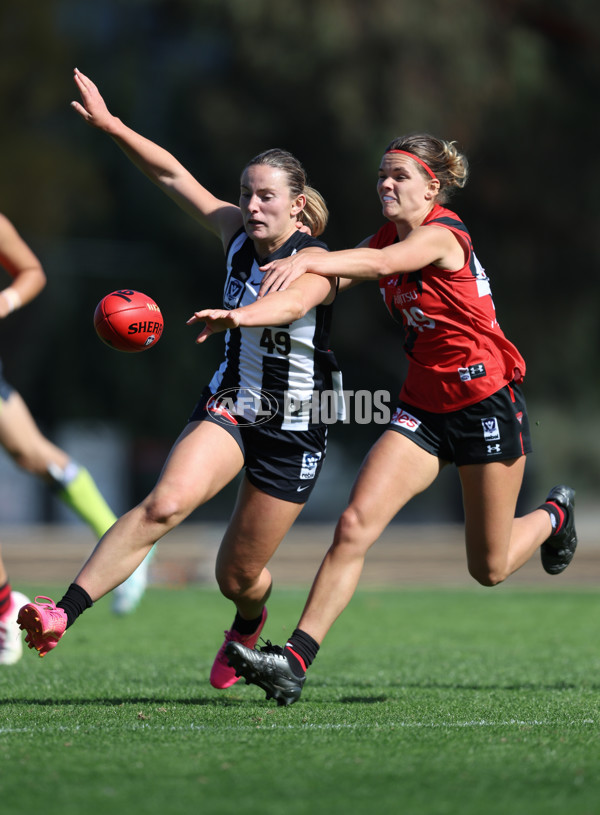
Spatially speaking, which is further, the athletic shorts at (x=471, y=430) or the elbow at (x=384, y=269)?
the athletic shorts at (x=471, y=430)

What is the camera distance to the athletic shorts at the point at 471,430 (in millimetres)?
5082

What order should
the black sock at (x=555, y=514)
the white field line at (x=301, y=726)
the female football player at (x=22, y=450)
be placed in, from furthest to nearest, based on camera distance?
the female football player at (x=22, y=450) < the black sock at (x=555, y=514) < the white field line at (x=301, y=726)

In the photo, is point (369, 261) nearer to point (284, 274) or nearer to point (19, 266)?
point (284, 274)

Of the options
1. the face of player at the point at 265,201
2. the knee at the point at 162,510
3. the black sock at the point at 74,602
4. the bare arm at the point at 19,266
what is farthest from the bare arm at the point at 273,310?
the bare arm at the point at 19,266

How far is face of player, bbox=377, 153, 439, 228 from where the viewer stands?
4.99 m

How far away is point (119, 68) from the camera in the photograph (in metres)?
24.1

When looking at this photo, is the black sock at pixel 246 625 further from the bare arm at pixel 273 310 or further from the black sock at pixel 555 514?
the bare arm at pixel 273 310

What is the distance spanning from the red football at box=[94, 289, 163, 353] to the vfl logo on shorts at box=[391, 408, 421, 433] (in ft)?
3.69

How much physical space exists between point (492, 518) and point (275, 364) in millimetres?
1196

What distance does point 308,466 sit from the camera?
5.01m

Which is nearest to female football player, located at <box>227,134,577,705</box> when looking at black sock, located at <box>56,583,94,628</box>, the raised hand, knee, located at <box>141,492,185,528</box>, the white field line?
the white field line

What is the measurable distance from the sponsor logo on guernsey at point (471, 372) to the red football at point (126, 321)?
132 centimetres

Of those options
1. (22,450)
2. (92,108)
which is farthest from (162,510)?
(22,450)

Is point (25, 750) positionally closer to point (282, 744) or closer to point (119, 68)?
point (282, 744)
